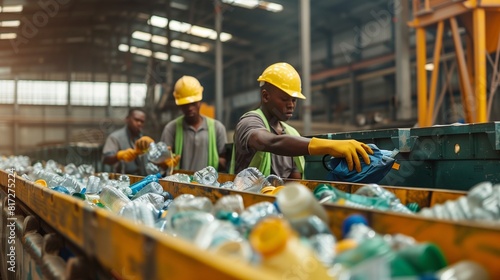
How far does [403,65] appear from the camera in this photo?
27.8 feet

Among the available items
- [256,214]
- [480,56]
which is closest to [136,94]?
[480,56]

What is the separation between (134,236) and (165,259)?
140 mm

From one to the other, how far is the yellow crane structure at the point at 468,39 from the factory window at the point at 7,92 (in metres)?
15.5

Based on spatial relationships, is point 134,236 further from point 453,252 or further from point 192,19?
point 192,19

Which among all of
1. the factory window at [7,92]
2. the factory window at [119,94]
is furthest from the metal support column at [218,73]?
the factory window at [7,92]

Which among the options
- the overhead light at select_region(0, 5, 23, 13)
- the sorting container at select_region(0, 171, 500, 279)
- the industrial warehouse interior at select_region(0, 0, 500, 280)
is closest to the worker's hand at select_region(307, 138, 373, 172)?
the industrial warehouse interior at select_region(0, 0, 500, 280)

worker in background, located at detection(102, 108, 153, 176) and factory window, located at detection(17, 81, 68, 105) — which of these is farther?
factory window, located at detection(17, 81, 68, 105)

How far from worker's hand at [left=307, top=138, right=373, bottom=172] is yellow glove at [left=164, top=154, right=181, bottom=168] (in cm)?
166

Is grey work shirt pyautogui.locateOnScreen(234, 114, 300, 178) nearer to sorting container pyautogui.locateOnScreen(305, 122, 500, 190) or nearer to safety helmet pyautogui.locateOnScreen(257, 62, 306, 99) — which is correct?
safety helmet pyautogui.locateOnScreen(257, 62, 306, 99)

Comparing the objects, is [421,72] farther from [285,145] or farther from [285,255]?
[285,255]

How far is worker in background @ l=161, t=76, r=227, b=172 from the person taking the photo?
3.98 m

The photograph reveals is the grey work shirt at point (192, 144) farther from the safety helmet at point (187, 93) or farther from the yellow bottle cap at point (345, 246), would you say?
the yellow bottle cap at point (345, 246)

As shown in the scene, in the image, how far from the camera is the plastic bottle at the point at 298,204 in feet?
3.77

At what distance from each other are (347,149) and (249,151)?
0.74m
